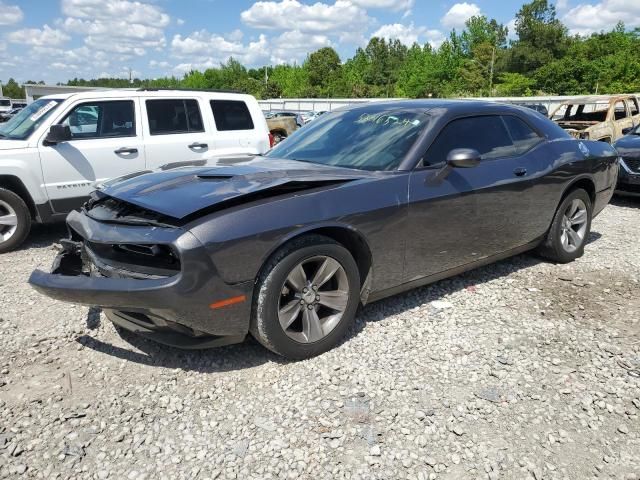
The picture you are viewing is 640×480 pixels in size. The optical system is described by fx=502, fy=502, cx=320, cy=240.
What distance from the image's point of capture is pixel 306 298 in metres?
3.08

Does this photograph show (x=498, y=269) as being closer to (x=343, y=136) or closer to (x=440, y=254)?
(x=440, y=254)

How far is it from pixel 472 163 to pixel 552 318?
4.55 ft

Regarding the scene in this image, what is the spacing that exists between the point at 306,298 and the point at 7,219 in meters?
4.25

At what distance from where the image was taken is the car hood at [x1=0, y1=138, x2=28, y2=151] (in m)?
5.62

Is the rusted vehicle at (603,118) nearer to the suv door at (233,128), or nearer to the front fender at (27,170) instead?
the suv door at (233,128)

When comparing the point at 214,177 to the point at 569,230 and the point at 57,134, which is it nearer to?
the point at 57,134

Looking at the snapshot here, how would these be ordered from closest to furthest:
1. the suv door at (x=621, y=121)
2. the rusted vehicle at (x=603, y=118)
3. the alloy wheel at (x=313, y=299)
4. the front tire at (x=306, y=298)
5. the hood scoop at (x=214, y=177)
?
the front tire at (x=306, y=298) < the alloy wheel at (x=313, y=299) < the hood scoop at (x=214, y=177) < the rusted vehicle at (x=603, y=118) < the suv door at (x=621, y=121)

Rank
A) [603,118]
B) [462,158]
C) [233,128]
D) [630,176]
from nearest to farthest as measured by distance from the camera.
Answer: [462,158], [233,128], [630,176], [603,118]

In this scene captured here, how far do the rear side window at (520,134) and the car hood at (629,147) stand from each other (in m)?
4.78

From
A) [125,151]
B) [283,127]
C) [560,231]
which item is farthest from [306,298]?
[283,127]

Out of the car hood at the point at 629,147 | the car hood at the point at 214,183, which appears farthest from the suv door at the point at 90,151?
the car hood at the point at 629,147

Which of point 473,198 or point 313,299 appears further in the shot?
point 473,198

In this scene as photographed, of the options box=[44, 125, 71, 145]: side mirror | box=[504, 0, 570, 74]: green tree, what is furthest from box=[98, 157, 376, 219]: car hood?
box=[504, 0, 570, 74]: green tree

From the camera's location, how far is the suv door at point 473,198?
140 inches
